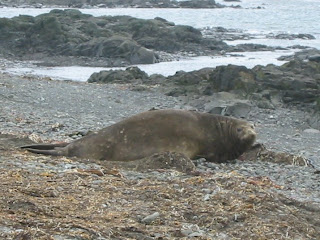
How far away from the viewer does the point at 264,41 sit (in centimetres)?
4344

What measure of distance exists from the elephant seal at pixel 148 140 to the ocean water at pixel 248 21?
63.3 feet

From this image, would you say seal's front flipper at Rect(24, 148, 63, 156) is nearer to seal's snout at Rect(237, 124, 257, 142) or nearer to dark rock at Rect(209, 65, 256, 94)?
seal's snout at Rect(237, 124, 257, 142)

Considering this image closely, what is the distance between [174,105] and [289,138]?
6180mm

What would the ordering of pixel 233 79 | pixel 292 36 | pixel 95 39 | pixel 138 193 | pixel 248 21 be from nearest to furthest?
pixel 138 193
pixel 233 79
pixel 95 39
pixel 292 36
pixel 248 21

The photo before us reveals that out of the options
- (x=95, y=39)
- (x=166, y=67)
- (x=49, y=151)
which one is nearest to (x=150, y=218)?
(x=49, y=151)

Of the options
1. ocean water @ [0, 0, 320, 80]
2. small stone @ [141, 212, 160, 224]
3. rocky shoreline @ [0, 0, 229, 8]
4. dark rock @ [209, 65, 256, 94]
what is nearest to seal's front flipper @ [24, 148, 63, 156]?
small stone @ [141, 212, 160, 224]

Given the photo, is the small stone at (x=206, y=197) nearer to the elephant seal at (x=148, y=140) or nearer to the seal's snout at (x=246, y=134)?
the elephant seal at (x=148, y=140)

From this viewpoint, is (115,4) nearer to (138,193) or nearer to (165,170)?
(165,170)

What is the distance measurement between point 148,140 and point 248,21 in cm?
5404

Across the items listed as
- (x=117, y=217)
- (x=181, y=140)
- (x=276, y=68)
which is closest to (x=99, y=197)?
(x=117, y=217)

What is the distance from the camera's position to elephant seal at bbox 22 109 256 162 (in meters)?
8.35

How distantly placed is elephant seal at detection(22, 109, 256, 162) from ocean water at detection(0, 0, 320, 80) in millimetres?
19292

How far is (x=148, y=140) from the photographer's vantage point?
8.42m

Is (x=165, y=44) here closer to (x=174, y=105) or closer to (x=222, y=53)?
(x=222, y=53)
